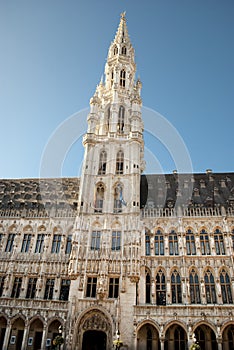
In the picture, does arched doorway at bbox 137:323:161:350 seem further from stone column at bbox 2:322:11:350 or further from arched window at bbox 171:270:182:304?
stone column at bbox 2:322:11:350

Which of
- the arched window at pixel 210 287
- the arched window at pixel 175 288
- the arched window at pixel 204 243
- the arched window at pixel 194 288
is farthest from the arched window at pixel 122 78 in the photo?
the arched window at pixel 210 287

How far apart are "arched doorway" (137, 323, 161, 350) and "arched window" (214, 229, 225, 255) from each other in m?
11.4

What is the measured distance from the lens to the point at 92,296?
101ft

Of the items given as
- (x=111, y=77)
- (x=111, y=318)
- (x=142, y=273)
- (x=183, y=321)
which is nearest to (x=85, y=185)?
(x=142, y=273)

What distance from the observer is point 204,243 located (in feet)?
109

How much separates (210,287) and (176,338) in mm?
6635

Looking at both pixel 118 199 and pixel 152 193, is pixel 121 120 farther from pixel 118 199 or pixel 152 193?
pixel 118 199

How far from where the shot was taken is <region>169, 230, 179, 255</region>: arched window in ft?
108

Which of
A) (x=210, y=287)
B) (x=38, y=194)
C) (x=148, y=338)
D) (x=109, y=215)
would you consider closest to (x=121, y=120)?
(x=109, y=215)

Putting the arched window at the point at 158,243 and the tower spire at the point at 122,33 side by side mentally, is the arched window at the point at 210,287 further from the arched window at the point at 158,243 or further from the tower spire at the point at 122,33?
the tower spire at the point at 122,33

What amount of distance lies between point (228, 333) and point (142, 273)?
10876 mm

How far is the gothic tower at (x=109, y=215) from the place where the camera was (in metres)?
29.8

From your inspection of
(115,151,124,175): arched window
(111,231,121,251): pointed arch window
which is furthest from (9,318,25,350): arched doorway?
(115,151,124,175): arched window

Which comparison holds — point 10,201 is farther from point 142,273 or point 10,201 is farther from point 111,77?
point 111,77
